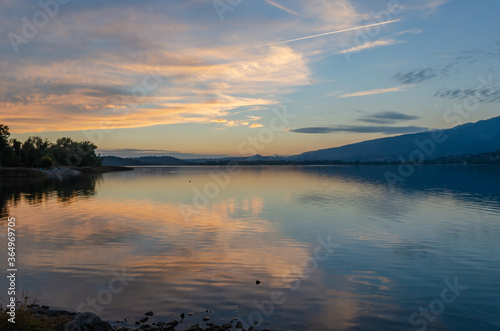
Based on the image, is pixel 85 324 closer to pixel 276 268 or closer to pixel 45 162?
pixel 276 268

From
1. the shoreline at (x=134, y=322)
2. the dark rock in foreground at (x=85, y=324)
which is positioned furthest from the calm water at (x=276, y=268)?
the dark rock in foreground at (x=85, y=324)

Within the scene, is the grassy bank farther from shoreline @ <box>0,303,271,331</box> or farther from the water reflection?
shoreline @ <box>0,303,271,331</box>

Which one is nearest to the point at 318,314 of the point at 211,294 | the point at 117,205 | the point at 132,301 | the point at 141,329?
the point at 211,294

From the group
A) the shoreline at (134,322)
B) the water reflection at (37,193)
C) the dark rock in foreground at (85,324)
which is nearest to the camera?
the dark rock in foreground at (85,324)

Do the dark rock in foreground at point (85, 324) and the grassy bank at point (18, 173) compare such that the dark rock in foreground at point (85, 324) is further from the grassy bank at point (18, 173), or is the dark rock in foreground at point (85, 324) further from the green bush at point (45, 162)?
the green bush at point (45, 162)

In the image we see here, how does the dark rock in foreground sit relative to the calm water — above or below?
above

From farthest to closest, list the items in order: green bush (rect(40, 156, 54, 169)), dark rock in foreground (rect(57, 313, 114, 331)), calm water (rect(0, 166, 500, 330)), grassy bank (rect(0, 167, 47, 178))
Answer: green bush (rect(40, 156, 54, 169)), grassy bank (rect(0, 167, 47, 178)), calm water (rect(0, 166, 500, 330)), dark rock in foreground (rect(57, 313, 114, 331))

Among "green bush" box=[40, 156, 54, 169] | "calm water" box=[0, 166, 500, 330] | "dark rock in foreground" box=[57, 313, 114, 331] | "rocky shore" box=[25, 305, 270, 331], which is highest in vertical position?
"green bush" box=[40, 156, 54, 169]

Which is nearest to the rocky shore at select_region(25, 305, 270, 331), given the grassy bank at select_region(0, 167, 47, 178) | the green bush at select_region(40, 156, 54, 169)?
the grassy bank at select_region(0, 167, 47, 178)

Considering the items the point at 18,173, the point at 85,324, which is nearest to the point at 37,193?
the point at 85,324

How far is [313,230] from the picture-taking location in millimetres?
31406

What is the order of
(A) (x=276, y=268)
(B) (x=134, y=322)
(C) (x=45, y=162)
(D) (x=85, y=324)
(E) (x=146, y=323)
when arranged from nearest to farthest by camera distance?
(D) (x=85, y=324) < (E) (x=146, y=323) < (B) (x=134, y=322) < (A) (x=276, y=268) < (C) (x=45, y=162)

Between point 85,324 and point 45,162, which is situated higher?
point 45,162

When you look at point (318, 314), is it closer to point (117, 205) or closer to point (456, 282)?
point (456, 282)
